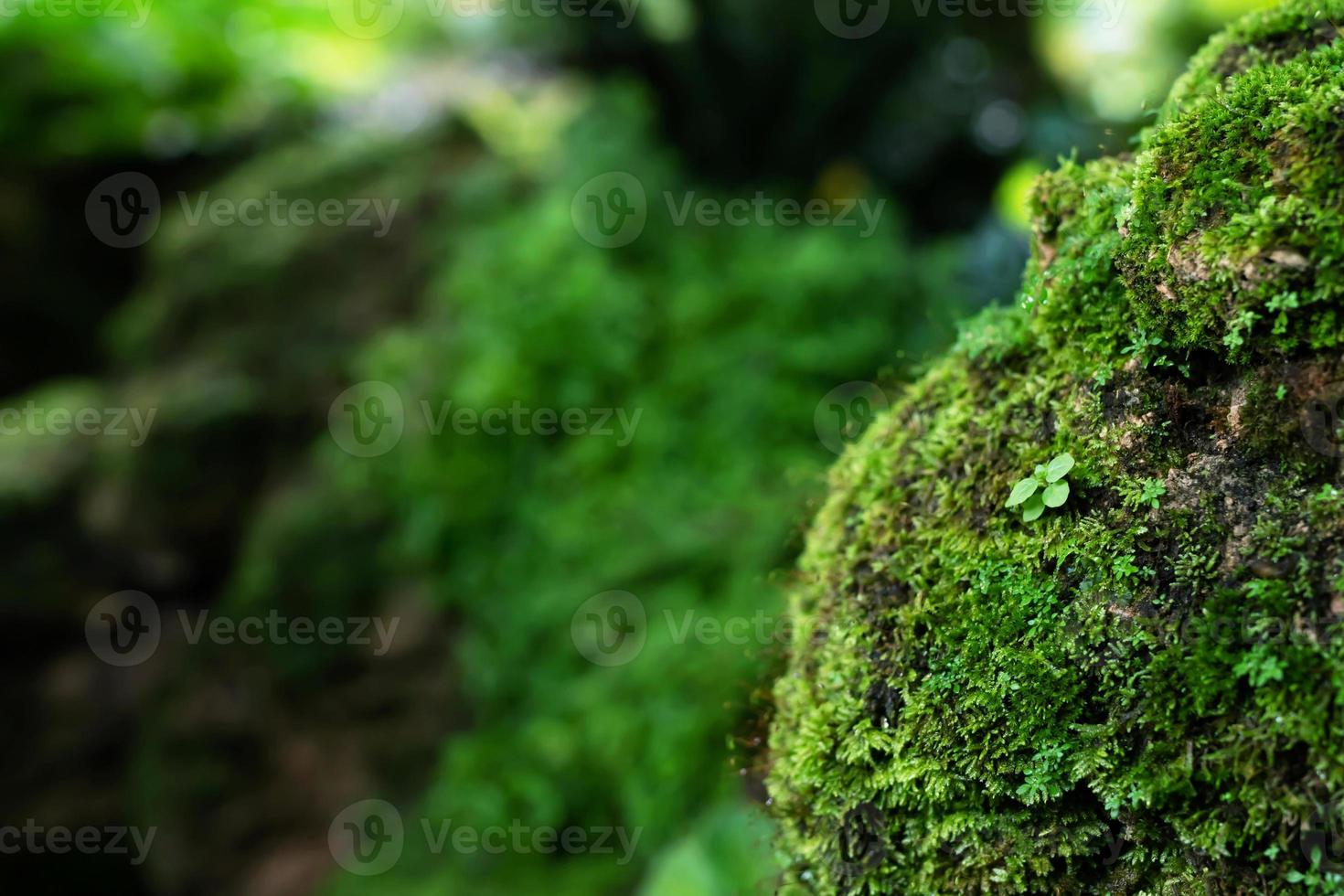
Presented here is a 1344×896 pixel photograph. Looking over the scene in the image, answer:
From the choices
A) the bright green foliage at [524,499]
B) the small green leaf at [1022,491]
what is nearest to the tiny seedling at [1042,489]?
the small green leaf at [1022,491]

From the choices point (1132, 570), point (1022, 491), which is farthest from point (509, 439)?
point (1132, 570)

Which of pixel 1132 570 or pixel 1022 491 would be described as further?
pixel 1022 491

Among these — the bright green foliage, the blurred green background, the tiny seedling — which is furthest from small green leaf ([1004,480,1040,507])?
the bright green foliage

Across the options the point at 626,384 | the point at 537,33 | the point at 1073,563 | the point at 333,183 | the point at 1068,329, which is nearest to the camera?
the point at 1073,563

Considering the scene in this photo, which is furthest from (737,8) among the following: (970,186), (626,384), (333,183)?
(333,183)

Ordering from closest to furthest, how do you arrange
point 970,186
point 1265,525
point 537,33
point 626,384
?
point 1265,525 → point 626,384 → point 970,186 → point 537,33

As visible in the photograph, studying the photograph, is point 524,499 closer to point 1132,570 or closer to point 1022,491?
point 1022,491

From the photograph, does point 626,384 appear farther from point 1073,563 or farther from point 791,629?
point 1073,563

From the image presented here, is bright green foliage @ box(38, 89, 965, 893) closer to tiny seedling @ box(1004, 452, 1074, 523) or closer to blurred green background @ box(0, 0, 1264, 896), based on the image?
blurred green background @ box(0, 0, 1264, 896)
